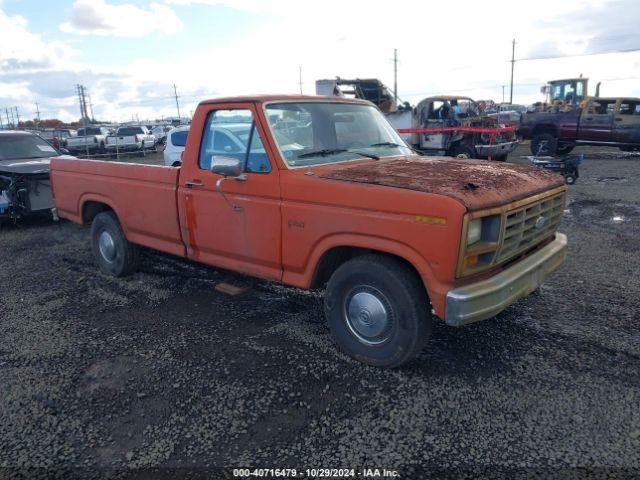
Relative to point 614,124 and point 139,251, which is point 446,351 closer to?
point 139,251

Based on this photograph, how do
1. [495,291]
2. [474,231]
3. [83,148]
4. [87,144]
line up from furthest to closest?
[83,148]
[87,144]
[495,291]
[474,231]

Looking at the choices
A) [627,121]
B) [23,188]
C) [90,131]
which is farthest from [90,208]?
[90,131]

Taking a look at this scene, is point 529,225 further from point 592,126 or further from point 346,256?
point 592,126

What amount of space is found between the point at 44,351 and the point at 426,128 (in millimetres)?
13223

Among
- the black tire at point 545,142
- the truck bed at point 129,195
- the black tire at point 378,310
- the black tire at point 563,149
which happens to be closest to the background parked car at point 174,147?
the truck bed at point 129,195

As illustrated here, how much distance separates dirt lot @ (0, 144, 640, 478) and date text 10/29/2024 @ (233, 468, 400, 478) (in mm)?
53

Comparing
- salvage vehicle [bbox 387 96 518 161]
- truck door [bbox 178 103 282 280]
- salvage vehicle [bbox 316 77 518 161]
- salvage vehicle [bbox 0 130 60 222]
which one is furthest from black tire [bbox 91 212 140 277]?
salvage vehicle [bbox 387 96 518 161]

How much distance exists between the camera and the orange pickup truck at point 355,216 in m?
3.24

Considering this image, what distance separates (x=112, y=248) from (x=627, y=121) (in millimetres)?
17135

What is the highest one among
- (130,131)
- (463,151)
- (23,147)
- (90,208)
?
(23,147)

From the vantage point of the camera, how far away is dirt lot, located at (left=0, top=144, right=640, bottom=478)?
9.46 feet

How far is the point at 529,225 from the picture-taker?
371 cm

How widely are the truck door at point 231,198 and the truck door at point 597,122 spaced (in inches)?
635

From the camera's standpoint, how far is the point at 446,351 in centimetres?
397
